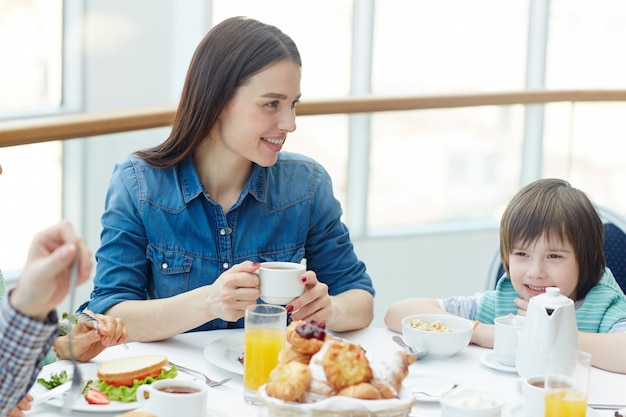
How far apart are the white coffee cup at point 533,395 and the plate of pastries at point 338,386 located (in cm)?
24

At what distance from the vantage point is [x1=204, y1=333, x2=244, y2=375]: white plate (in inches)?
68.8

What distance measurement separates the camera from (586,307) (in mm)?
2090

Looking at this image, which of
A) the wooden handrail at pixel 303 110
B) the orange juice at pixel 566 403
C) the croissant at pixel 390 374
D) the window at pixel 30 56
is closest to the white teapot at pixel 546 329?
the orange juice at pixel 566 403

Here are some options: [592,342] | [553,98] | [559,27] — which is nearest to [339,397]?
[592,342]

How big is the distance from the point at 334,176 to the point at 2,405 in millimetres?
2855

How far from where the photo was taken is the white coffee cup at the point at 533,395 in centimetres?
149

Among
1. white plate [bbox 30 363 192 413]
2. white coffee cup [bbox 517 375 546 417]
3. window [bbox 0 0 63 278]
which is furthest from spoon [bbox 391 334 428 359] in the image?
window [bbox 0 0 63 278]

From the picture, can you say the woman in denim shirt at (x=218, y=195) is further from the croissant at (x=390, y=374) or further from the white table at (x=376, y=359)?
the croissant at (x=390, y=374)

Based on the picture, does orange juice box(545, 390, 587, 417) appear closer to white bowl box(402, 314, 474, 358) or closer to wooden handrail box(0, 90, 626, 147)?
white bowl box(402, 314, 474, 358)

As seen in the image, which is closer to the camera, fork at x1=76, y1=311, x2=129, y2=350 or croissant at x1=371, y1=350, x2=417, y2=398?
croissant at x1=371, y1=350, x2=417, y2=398

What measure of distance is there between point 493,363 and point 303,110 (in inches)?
70.9

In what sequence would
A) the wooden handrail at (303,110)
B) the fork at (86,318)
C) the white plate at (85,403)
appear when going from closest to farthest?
the white plate at (85,403), the fork at (86,318), the wooden handrail at (303,110)

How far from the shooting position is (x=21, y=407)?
1.51m

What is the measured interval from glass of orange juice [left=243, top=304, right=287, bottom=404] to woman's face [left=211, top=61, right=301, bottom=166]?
61 centimetres
